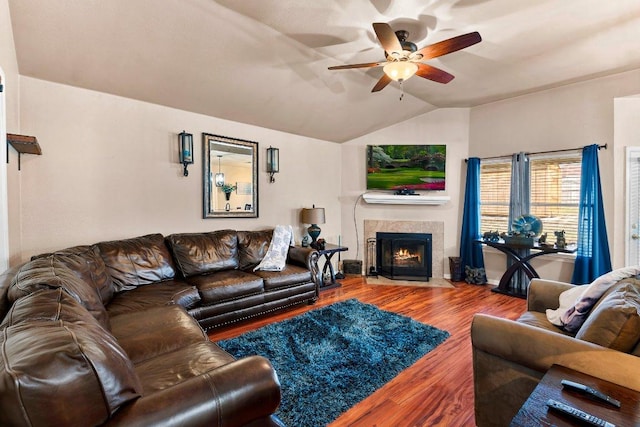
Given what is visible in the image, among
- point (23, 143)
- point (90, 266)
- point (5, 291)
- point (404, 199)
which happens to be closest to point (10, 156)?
point (23, 143)

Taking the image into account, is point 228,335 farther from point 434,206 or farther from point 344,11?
point 434,206

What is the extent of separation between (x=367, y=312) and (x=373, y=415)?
5.47 ft

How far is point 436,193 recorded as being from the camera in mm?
5168

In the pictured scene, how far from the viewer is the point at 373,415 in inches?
73.5

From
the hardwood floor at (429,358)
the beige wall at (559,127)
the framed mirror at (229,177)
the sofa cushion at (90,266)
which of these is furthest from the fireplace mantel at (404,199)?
the sofa cushion at (90,266)

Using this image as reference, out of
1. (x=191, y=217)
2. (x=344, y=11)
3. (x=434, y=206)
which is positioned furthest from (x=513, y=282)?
(x=191, y=217)

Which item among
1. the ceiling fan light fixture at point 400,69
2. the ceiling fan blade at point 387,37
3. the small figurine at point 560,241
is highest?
the ceiling fan blade at point 387,37

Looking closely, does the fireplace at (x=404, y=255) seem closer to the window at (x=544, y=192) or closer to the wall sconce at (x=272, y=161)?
the window at (x=544, y=192)

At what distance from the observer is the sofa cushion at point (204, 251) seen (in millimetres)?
3344

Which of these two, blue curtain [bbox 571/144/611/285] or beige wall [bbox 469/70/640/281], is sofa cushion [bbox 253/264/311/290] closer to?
beige wall [bbox 469/70/640/281]

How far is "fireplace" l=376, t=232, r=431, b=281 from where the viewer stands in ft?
16.9

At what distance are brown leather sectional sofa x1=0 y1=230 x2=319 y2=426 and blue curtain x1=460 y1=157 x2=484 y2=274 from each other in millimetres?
3452

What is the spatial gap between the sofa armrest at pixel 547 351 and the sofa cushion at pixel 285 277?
7.31 ft

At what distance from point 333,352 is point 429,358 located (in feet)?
2.68
